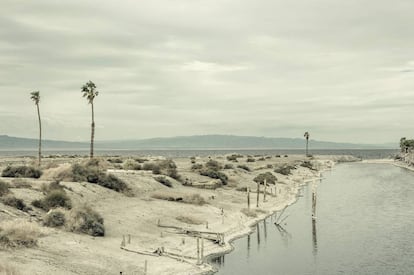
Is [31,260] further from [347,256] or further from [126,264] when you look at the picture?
[347,256]

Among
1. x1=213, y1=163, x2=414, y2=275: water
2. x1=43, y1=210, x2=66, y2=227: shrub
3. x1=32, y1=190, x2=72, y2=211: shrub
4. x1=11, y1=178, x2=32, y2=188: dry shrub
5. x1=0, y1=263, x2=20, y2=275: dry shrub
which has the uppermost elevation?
x1=11, y1=178, x2=32, y2=188: dry shrub

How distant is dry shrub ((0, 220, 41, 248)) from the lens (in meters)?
28.4

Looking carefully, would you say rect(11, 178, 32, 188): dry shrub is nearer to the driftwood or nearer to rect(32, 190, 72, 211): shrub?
rect(32, 190, 72, 211): shrub

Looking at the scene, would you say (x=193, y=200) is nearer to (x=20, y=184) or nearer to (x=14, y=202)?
(x=20, y=184)

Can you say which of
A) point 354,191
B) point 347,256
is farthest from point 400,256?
point 354,191

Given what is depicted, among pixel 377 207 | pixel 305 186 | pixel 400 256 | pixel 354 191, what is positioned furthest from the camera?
pixel 305 186

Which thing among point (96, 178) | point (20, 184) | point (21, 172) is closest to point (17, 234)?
point (20, 184)

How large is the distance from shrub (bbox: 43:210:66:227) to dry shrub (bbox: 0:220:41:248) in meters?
3.45

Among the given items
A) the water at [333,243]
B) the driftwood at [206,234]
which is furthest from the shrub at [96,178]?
the water at [333,243]

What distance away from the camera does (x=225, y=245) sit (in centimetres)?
4066

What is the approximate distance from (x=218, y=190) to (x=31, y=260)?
45.8 meters

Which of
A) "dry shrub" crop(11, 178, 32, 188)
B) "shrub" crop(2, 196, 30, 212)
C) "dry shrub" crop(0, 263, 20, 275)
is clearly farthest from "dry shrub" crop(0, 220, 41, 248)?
"dry shrub" crop(11, 178, 32, 188)

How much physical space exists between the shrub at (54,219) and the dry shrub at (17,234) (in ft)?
11.3

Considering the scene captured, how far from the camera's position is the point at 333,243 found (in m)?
44.6
